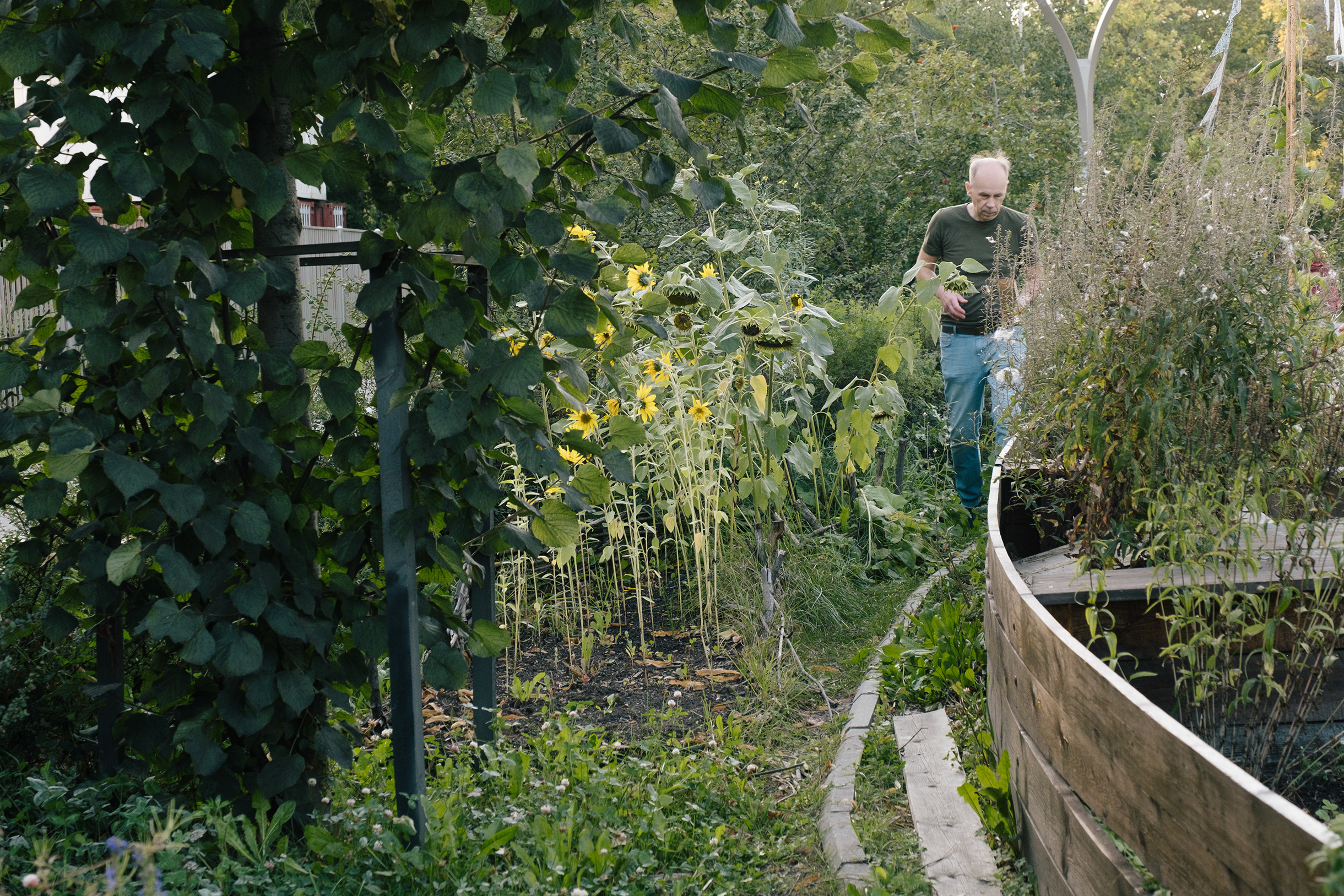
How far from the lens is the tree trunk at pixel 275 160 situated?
7.80 feet

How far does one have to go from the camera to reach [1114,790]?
1.84 meters

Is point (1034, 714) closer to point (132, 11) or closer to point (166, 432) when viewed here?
point (166, 432)

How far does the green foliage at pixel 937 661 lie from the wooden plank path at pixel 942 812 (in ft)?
0.39

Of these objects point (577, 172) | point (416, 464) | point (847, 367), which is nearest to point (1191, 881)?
point (416, 464)

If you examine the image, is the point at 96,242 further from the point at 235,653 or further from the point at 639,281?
the point at 639,281

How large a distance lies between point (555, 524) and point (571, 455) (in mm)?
1659

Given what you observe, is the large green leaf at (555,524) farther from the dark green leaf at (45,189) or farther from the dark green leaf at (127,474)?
the dark green leaf at (45,189)

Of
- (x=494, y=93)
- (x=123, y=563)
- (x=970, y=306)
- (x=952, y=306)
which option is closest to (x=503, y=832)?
(x=123, y=563)

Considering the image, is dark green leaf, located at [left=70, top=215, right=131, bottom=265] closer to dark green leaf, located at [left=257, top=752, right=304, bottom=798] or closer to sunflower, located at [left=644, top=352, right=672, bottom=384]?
dark green leaf, located at [left=257, top=752, right=304, bottom=798]

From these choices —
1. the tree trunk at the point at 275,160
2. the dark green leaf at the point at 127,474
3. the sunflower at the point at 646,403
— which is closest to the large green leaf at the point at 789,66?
the tree trunk at the point at 275,160

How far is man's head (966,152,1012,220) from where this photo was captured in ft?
20.5

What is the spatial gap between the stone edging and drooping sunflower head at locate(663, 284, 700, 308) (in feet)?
5.17

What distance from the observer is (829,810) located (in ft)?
10.3

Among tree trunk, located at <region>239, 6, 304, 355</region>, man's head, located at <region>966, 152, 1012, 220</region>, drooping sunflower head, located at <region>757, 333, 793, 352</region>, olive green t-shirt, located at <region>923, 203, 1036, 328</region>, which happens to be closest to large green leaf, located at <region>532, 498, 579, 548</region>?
tree trunk, located at <region>239, 6, 304, 355</region>
